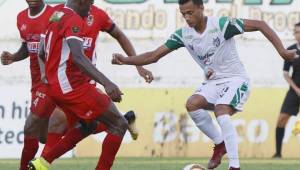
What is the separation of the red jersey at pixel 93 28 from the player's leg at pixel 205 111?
122 centimetres

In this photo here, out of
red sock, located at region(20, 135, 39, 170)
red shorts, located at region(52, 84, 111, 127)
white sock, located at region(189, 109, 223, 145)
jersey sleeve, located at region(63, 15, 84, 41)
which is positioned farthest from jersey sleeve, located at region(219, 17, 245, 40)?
red sock, located at region(20, 135, 39, 170)

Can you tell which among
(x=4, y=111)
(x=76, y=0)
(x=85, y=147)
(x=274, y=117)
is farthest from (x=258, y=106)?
(x=76, y=0)

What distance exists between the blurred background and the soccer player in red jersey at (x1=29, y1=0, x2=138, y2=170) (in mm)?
7879

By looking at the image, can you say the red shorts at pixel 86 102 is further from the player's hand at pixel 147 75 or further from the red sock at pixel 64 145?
the player's hand at pixel 147 75

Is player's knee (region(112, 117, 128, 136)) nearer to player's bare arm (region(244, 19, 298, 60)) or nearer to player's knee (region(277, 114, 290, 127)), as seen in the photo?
player's bare arm (region(244, 19, 298, 60))

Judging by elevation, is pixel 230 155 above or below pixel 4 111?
above

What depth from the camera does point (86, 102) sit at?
10.5m

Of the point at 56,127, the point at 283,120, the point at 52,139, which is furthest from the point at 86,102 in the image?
the point at 283,120

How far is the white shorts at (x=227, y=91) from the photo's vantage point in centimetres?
1189

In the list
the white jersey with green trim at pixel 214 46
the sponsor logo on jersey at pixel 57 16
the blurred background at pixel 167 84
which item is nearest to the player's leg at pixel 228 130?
the white jersey with green trim at pixel 214 46

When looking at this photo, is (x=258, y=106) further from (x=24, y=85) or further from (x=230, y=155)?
(x=230, y=155)

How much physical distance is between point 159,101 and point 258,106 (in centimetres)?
169

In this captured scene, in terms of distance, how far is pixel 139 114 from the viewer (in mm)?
18703

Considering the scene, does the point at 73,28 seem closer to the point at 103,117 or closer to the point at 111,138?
the point at 103,117
